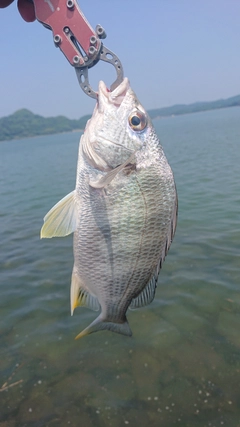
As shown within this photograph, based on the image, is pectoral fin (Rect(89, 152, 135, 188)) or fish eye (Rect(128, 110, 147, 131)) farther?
fish eye (Rect(128, 110, 147, 131))

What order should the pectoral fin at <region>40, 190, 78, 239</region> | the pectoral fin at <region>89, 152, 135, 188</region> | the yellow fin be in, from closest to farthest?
the pectoral fin at <region>89, 152, 135, 188</region> → the pectoral fin at <region>40, 190, 78, 239</region> → the yellow fin

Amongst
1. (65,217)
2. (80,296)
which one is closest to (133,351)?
(80,296)

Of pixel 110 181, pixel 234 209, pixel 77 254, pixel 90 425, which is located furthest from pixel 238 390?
pixel 234 209

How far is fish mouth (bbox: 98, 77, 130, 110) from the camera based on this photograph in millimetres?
2621

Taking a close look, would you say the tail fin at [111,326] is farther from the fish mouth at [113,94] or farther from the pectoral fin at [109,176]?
the fish mouth at [113,94]

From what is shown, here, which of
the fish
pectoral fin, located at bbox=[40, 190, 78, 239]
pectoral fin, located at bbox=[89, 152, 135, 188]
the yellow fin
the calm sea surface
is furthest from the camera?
the calm sea surface

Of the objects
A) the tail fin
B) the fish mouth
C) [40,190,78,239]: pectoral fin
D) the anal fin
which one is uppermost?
the fish mouth

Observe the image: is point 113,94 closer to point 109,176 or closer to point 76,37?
point 76,37

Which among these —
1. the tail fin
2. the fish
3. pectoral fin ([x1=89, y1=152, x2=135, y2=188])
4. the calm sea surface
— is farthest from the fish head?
the calm sea surface

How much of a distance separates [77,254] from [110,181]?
728mm

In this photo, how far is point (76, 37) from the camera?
2.60 meters

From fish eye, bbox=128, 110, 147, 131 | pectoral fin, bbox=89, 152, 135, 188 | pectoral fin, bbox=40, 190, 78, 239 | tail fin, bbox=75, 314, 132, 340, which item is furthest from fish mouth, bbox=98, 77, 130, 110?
tail fin, bbox=75, 314, 132, 340

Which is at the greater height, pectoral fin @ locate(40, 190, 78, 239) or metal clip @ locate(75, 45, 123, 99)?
metal clip @ locate(75, 45, 123, 99)

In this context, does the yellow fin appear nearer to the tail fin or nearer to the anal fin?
the tail fin
